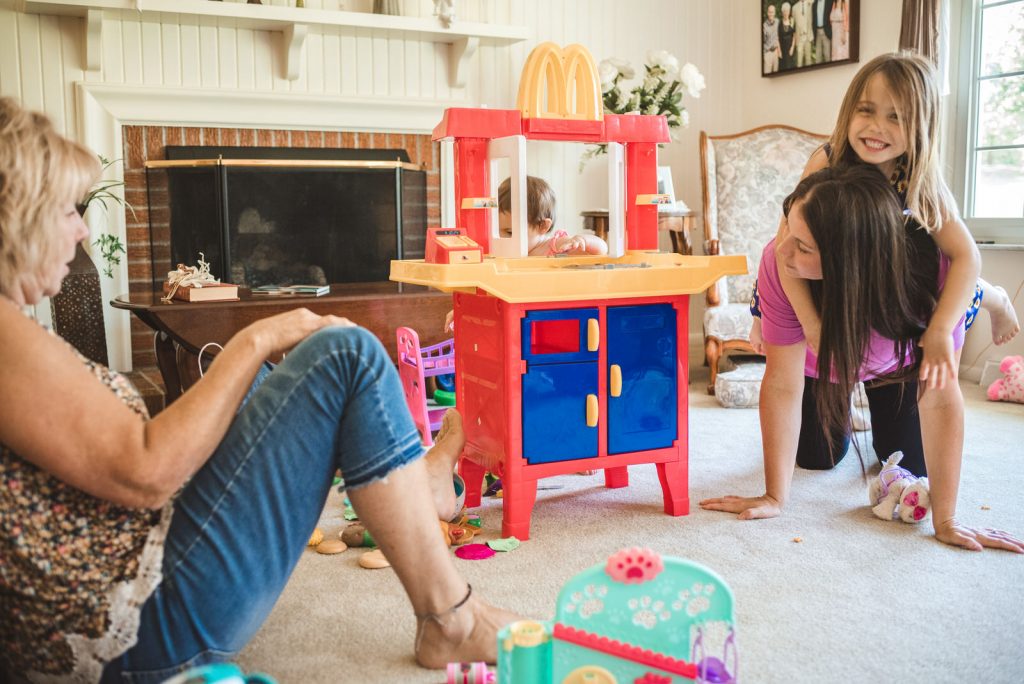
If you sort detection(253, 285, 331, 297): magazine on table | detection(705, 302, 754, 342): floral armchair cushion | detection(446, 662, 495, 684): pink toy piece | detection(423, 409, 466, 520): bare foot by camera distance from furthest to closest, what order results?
1. detection(705, 302, 754, 342): floral armchair cushion
2. detection(253, 285, 331, 297): magazine on table
3. detection(423, 409, 466, 520): bare foot
4. detection(446, 662, 495, 684): pink toy piece

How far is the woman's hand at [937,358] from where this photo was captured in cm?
193

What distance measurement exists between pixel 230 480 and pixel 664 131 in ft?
5.43

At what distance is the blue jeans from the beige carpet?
0.35 m

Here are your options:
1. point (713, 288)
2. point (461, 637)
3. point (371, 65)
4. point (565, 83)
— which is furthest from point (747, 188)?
point (461, 637)

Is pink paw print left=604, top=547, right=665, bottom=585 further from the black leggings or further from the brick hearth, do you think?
the brick hearth

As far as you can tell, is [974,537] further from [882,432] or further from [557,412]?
[557,412]

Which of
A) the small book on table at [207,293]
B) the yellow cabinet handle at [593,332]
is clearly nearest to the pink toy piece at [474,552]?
the yellow cabinet handle at [593,332]

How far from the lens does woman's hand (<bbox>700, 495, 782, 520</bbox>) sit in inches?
85.3

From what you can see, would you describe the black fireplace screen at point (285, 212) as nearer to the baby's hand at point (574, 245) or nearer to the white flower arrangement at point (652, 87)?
the white flower arrangement at point (652, 87)

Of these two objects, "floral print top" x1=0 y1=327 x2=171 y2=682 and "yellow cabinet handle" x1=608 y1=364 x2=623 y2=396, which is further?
"yellow cabinet handle" x1=608 y1=364 x2=623 y2=396

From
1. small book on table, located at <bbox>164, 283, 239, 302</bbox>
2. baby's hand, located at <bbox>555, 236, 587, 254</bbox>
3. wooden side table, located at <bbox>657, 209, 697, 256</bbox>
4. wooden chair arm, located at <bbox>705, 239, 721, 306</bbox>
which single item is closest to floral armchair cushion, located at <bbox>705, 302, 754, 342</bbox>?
wooden chair arm, located at <bbox>705, 239, 721, 306</bbox>

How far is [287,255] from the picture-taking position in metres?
4.03

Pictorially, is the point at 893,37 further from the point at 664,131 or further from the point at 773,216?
the point at 664,131

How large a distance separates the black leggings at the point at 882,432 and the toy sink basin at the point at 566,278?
23.6 inches
